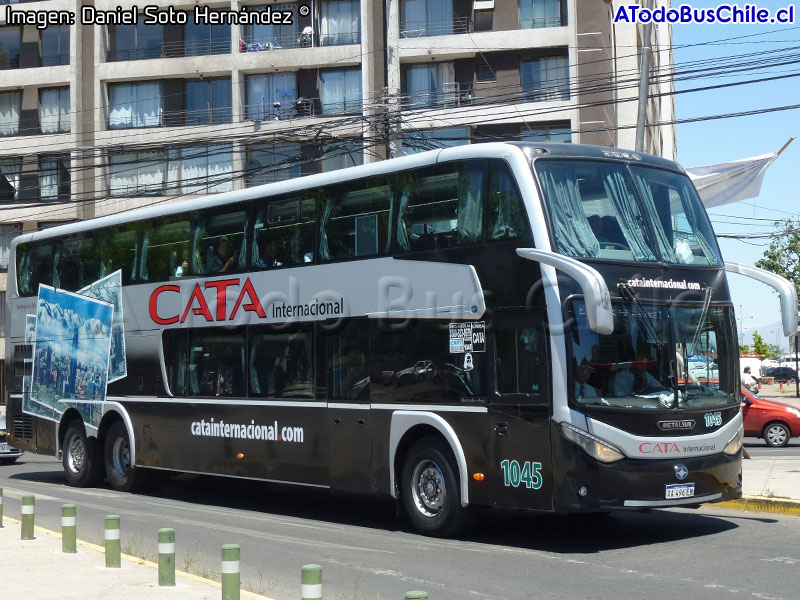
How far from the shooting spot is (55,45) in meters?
50.7

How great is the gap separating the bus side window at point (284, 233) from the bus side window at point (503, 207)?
321 cm

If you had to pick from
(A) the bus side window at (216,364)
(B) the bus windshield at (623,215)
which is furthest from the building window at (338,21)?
(B) the bus windshield at (623,215)

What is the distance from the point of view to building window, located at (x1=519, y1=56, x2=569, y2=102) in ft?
139

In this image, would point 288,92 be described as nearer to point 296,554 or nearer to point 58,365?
point 58,365

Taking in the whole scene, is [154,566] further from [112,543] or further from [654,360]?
[654,360]

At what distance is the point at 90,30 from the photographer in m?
49.3

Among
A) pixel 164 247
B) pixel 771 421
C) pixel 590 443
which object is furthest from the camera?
pixel 771 421

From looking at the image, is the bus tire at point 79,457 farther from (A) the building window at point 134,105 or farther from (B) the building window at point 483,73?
(A) the building window at point 134,105

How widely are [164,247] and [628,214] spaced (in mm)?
8158

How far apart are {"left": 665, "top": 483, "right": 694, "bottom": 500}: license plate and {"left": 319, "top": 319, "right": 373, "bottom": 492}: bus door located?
3863 mm

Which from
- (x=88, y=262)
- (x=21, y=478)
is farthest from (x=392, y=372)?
(x=21, y=478)

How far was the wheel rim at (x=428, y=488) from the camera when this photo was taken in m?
12.5

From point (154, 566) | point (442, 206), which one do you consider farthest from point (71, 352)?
point (154, 566)

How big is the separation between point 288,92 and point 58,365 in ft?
92.8
